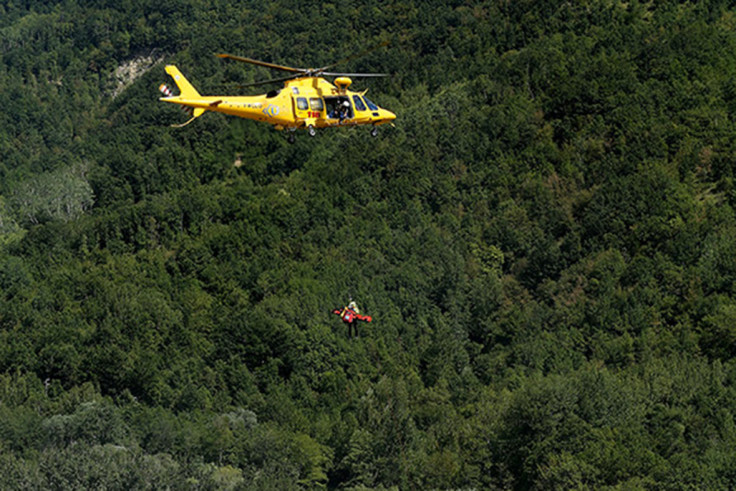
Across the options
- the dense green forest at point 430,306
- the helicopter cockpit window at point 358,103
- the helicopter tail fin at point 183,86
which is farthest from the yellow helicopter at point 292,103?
the dense green forest at point 430,306

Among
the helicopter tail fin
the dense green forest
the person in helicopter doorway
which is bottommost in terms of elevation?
the dense green forest

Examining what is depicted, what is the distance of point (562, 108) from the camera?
191500 millimetres

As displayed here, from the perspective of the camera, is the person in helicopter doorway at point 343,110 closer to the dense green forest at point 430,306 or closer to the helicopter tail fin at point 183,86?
the helicopter tail fin at point 183,86

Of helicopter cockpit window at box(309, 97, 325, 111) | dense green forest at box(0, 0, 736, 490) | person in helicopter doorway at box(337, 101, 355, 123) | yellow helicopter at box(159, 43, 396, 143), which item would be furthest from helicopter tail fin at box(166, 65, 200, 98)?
dense green forest at box(0, 0, 736, 490)

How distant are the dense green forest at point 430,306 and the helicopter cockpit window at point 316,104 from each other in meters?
18.1

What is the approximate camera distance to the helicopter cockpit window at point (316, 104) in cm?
8219

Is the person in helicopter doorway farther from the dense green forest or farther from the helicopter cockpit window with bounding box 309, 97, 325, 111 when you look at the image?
the dense green forest

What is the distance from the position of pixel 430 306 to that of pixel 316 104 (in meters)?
93.8

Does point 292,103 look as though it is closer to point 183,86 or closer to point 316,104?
point 316,104

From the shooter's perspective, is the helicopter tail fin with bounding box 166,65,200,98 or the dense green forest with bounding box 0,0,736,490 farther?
the dense green forest with bounding box 0,0,736,490

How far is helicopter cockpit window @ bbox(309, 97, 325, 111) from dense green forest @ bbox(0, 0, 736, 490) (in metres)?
18.1

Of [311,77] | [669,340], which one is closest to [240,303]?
[669,340]

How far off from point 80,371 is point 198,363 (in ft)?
44.5

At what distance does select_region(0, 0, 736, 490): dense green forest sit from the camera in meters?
120
